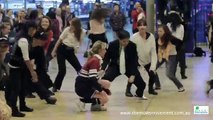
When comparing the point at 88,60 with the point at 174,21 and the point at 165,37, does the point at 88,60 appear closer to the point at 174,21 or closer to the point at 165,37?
the point at 165,37

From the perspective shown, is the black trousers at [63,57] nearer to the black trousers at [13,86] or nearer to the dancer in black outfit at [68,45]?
the dancer in black outfit at [68,45]

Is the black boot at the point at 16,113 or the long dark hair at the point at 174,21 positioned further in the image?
the long dark hair at the point at 174,21

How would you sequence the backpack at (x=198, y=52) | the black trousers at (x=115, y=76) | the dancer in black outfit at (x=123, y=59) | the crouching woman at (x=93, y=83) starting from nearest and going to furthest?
1. the crouching woman at (x=93, y=83)
2. the dancer in black outfit at (x=123, y=59)
3. the black trousers at (x=115, y=76)
4. the backpack at (x=198, y=52)

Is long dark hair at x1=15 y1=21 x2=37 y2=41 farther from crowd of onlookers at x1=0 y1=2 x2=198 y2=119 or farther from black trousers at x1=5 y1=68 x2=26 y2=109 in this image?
black trousers at x1=5 y1=68 x2=26 y2=109

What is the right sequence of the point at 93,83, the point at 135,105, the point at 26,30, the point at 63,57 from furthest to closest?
the point at 63,57 → the point at 135,105 → the point at 93,83 → the point at 26,30

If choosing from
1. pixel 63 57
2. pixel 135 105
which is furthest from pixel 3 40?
pixel 135 105

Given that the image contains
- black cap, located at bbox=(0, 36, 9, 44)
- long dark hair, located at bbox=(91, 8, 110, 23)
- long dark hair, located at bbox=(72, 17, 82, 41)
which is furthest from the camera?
long dark hair, located at bbox=(91, 8, 110, 23)

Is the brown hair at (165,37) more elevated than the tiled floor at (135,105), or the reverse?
the brown hair at (165,37)

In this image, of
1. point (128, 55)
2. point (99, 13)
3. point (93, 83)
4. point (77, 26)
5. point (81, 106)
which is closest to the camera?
point (93, 83)

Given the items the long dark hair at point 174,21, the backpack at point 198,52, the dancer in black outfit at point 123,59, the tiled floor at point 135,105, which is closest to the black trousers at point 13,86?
the tiled floor at point 135,105

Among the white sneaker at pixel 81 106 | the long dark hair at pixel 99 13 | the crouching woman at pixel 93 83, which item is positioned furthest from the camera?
the long dark hair at pixel 99 13

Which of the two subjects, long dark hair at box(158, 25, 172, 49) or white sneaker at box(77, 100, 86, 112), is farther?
long dark hair at box(158, 25, 172, 49)

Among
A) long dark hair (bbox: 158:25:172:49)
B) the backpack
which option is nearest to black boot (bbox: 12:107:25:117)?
long dark hair (bbox: 158:25:172:49)

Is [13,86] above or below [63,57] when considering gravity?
below
